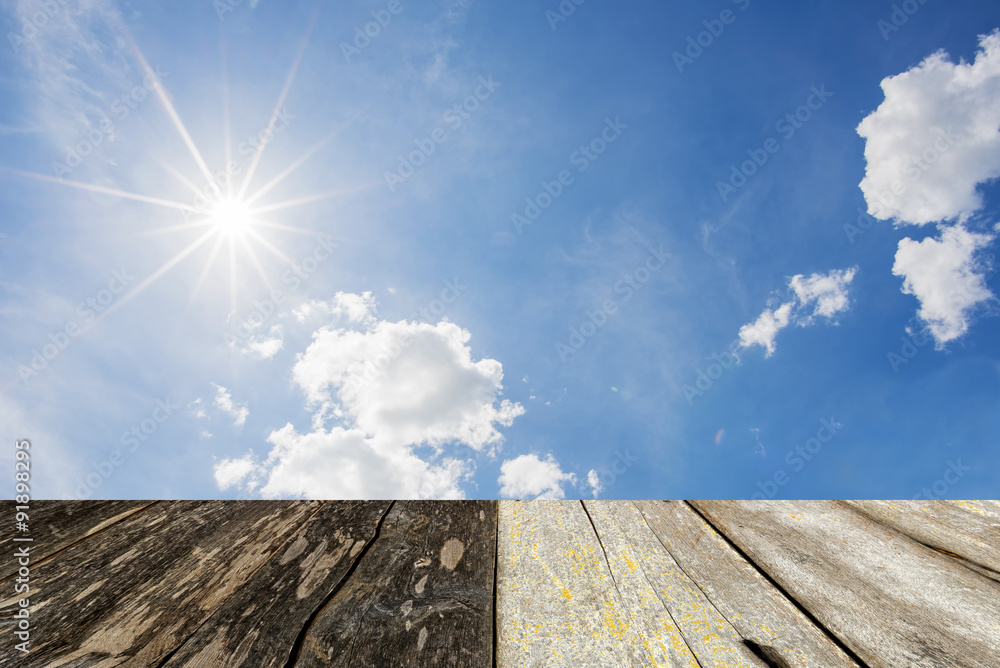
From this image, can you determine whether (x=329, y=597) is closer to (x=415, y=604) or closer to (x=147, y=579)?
(x=415, y=604)

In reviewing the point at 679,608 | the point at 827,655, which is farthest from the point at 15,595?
the point at 827,655

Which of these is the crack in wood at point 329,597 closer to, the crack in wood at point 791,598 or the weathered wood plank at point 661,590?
the weathered wood plank at point 661,590

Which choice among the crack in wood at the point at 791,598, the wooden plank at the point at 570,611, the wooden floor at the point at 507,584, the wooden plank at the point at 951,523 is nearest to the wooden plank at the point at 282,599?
the wooden floor at the point at 507,584

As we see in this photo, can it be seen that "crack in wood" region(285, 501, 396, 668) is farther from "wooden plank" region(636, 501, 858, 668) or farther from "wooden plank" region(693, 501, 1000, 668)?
"wooden plank" region(693, 501, 1000, 668)

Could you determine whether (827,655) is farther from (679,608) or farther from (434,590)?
(434,590)

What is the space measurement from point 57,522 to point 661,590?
1658 mm

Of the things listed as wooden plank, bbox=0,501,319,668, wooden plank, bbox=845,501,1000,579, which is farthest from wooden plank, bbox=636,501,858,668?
wooden plank, bbox=0,501,319,668

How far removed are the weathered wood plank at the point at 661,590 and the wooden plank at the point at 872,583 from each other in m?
0.22

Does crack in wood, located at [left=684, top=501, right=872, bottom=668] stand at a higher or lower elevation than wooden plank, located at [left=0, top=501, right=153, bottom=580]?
lower

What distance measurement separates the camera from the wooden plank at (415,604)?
2.77 ft

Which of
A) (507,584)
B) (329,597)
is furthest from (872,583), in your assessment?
(329,597)

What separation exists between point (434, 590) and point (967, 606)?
116 cm

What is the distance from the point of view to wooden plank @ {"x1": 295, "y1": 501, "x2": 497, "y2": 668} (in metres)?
0.84

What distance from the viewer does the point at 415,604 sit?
976 millimetres
